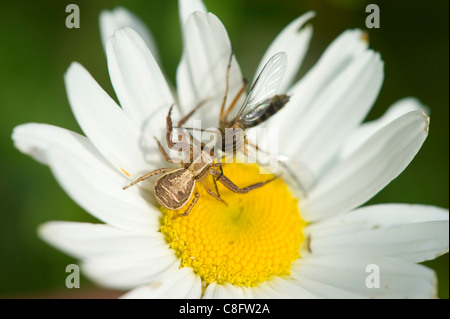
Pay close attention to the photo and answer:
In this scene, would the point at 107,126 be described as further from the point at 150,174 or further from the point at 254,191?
the point at 254,191

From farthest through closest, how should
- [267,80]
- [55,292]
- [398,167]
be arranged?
[55,292]
[267,80]
[398,167]

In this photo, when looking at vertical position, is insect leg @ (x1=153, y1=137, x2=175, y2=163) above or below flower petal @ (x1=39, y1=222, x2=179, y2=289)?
above

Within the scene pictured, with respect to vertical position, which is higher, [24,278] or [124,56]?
[124,56]

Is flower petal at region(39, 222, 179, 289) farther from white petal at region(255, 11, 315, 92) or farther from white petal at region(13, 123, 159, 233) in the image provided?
white petal at region(255, 11, 315, 92)

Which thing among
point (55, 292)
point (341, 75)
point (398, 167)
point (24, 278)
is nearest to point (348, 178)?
point (398, 167)

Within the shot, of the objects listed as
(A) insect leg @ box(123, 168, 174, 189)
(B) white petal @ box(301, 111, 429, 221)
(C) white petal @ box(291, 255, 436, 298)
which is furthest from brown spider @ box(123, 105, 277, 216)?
(C) white petal @ box(291, 255, 436, 298)

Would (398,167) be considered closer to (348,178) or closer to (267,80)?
(348,178)
